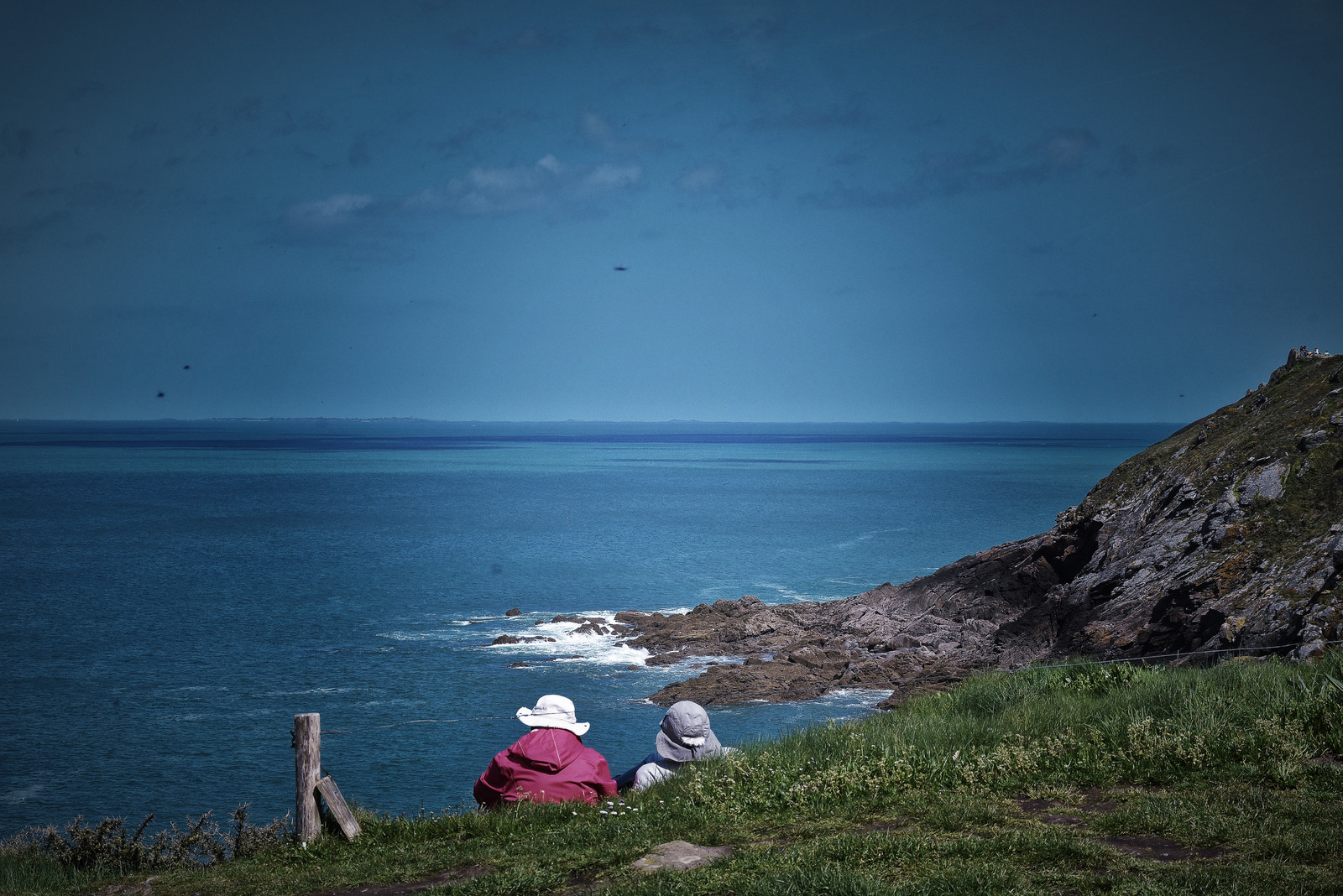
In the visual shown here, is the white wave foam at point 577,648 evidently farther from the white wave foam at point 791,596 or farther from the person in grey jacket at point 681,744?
the person in grey jacket at point 681,744

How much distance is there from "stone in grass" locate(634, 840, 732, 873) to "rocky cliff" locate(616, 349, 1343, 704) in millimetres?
10780

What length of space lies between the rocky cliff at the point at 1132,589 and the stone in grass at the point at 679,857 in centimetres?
1078

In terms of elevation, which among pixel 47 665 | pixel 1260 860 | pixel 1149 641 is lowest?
pixel 47 665

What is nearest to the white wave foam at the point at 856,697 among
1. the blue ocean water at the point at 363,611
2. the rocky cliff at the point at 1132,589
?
the blue ocean water at the point at 363,611

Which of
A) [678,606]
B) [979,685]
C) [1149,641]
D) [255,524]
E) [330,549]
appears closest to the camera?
[979,685]

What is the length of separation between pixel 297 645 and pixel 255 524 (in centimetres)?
4526

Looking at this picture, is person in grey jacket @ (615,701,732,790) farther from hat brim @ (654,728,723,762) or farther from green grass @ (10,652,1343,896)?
green grass @ (10,652,1343,896)

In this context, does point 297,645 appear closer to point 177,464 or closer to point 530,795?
point 530,795

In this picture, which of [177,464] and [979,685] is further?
[177,464]

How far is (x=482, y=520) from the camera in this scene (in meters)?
82.0

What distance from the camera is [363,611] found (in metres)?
41.9

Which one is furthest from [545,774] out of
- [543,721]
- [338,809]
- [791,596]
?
[791,596]

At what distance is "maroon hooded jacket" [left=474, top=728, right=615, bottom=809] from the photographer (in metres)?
10.6

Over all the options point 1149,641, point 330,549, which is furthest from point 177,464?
point 1149,641
